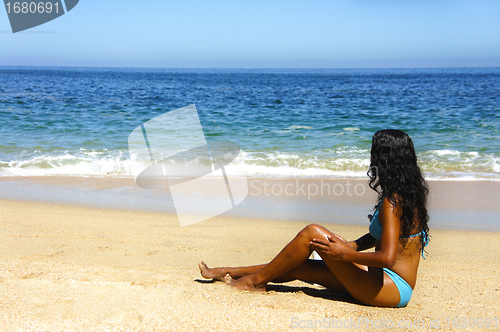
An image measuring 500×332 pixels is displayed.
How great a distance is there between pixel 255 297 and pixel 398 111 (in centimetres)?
1649

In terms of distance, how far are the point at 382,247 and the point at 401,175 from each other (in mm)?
451

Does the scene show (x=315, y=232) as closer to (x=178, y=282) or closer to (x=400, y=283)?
(x=400, y=283)

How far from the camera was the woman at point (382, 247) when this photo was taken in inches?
88.9

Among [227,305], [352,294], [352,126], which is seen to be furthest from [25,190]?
[352,126]

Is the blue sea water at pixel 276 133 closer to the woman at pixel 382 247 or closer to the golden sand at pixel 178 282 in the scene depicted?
the golden sand at pixel 178 282

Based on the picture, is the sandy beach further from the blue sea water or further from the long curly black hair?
the blue sea water

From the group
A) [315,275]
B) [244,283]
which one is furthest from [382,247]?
[244,283]

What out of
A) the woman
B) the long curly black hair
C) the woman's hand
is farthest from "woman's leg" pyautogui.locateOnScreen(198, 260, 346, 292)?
the long curly black hair

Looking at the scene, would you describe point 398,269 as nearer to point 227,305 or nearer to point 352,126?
point 227,305

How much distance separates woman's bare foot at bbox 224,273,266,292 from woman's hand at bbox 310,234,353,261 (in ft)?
1.99

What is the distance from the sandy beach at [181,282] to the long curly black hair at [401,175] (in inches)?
27.9

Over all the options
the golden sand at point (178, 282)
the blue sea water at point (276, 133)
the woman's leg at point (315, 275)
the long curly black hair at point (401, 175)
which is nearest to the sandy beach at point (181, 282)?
the golden sand at point (178, 282)

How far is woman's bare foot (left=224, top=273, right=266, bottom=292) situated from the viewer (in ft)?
9.24

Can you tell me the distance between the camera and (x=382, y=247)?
7.32 feet
